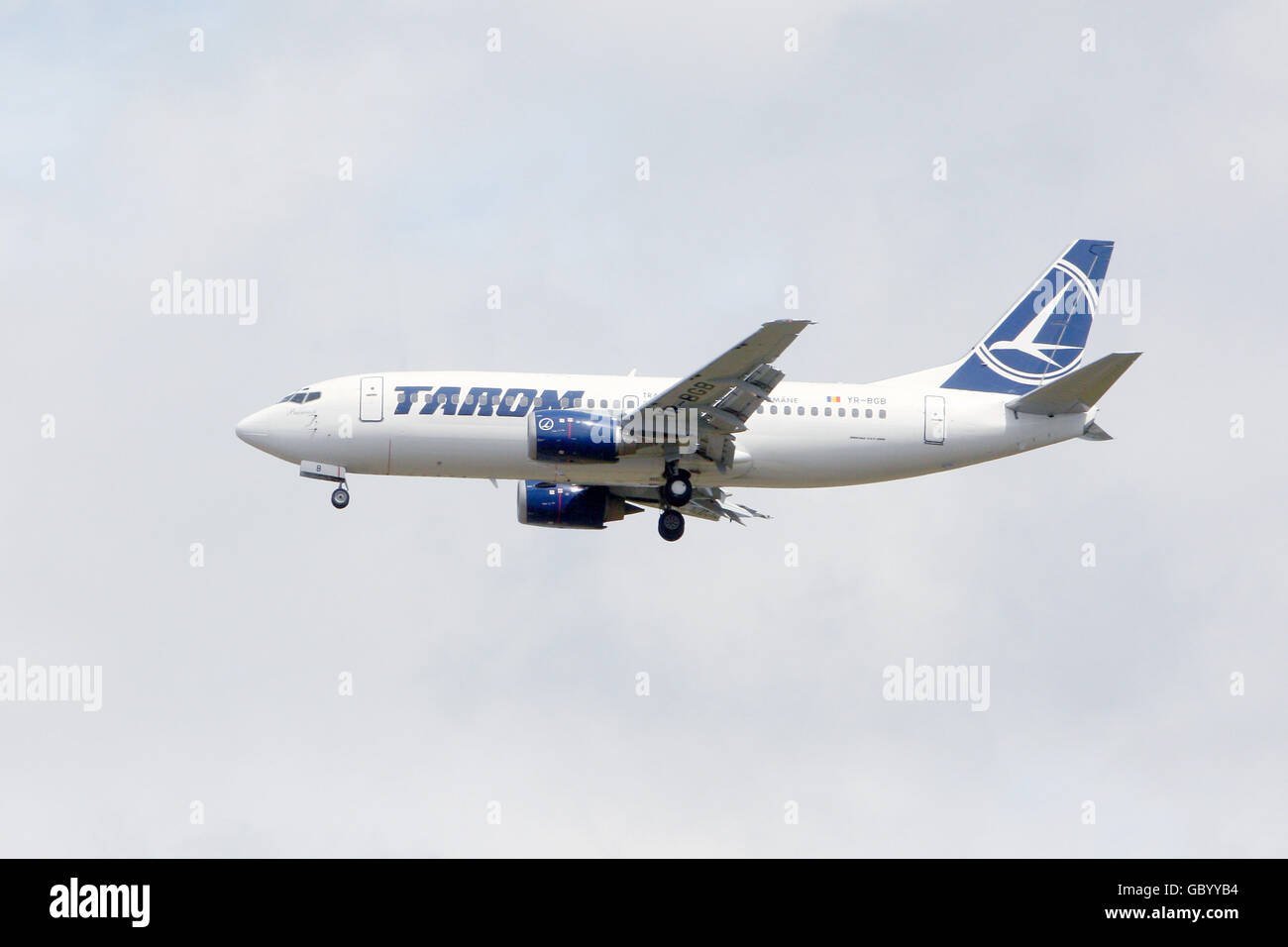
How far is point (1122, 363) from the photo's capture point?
51.3m

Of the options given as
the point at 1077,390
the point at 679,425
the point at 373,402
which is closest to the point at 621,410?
the point at 679,425

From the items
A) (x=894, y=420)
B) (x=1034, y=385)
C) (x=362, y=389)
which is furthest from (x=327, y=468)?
(x=1034, y=385)

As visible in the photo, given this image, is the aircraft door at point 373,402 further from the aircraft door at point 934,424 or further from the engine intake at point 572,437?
the aircraft door at point 934,424

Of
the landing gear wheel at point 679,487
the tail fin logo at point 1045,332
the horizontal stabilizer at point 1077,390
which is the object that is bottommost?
the landing gear wheel at point 679,487

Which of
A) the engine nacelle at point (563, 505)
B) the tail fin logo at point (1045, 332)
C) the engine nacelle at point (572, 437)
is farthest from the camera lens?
the engine nacelle at point (563, 505)

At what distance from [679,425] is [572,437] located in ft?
10.4

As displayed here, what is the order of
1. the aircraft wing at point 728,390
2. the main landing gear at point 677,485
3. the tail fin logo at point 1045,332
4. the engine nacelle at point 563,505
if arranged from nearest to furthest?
1. the aircraft wing at point 728,390
2. the main landing gear at point 677,485
3. the tail fin logo at point 1045,332
4. the engine nacelle at point 563,505

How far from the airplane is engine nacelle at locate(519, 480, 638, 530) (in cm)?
172

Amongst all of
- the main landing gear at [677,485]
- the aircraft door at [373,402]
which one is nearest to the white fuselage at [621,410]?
the aircraft door at [373,402]

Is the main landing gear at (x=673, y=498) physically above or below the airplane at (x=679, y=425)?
below

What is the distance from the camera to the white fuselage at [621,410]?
173 feet

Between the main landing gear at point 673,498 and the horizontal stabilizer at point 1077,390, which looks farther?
the main landing gear at point 673,498

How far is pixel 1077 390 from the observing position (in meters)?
53.6

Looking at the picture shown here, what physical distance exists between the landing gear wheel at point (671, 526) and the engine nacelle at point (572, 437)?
3870 mm
